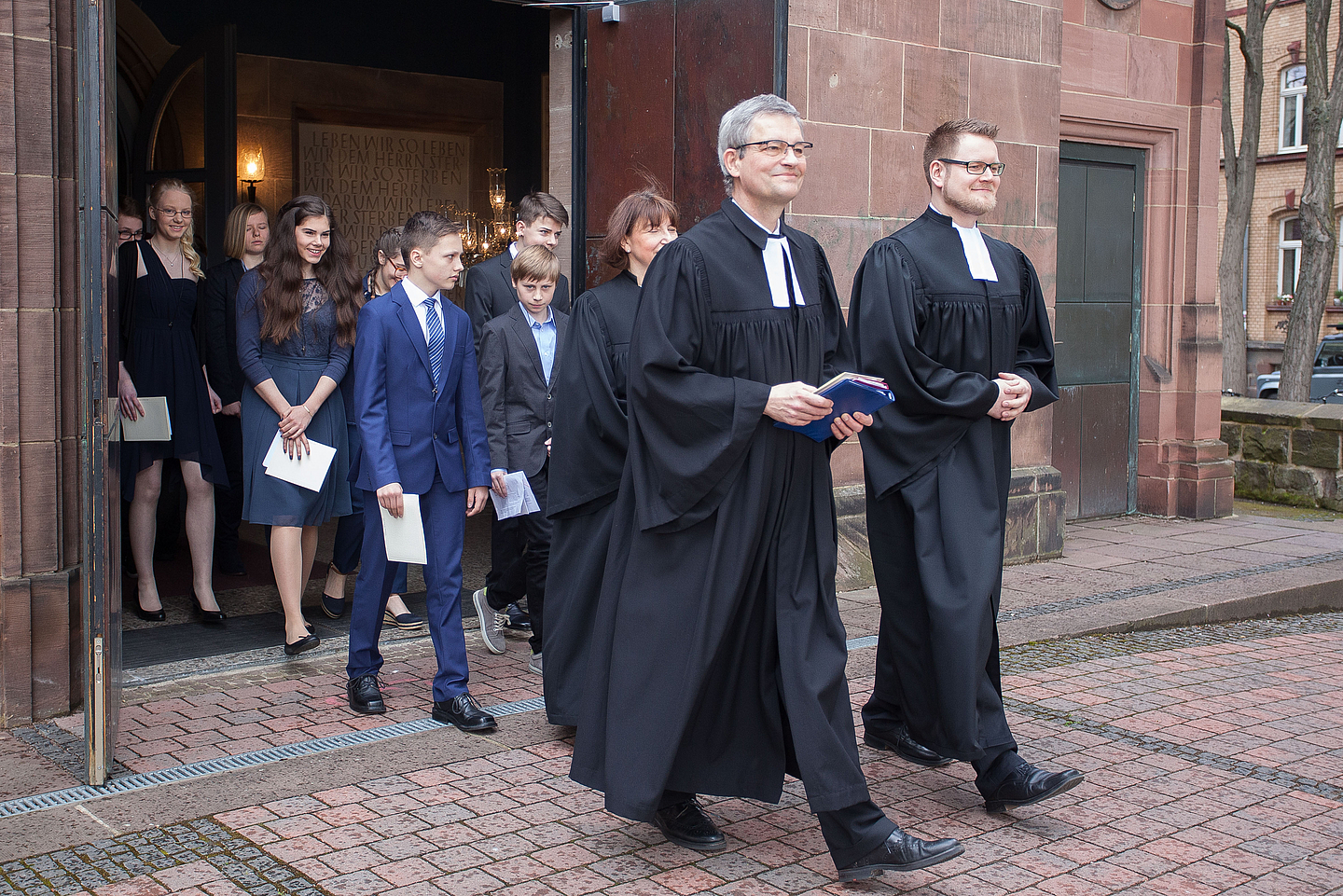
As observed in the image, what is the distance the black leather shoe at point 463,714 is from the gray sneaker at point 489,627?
3.26ft

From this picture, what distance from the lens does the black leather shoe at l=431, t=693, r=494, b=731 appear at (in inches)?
179

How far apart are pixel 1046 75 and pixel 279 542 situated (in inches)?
209

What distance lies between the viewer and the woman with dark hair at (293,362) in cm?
556

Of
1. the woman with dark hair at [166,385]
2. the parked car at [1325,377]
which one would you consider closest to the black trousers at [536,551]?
the woman with dark hair at [166,385]

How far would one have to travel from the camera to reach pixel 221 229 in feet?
26.9

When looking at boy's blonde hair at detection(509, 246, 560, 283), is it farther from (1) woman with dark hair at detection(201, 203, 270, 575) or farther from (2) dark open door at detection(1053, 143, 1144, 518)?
(2) dark open door at detection(1053, 143, 1144, 518)

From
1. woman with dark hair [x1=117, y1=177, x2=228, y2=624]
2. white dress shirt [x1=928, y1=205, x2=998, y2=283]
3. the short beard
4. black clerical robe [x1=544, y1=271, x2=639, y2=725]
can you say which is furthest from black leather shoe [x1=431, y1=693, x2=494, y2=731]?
the short beard

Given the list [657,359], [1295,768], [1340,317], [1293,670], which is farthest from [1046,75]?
[1340,317]

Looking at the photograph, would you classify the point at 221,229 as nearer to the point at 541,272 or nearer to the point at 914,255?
the point at 541,272

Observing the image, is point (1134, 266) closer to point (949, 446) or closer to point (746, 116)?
point (949, 446)

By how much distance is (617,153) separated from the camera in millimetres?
6938

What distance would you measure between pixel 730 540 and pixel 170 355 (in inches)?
151

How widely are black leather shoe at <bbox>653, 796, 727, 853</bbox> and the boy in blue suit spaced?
1.08 metres

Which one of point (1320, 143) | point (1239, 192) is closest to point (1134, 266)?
point (1320, 143)
